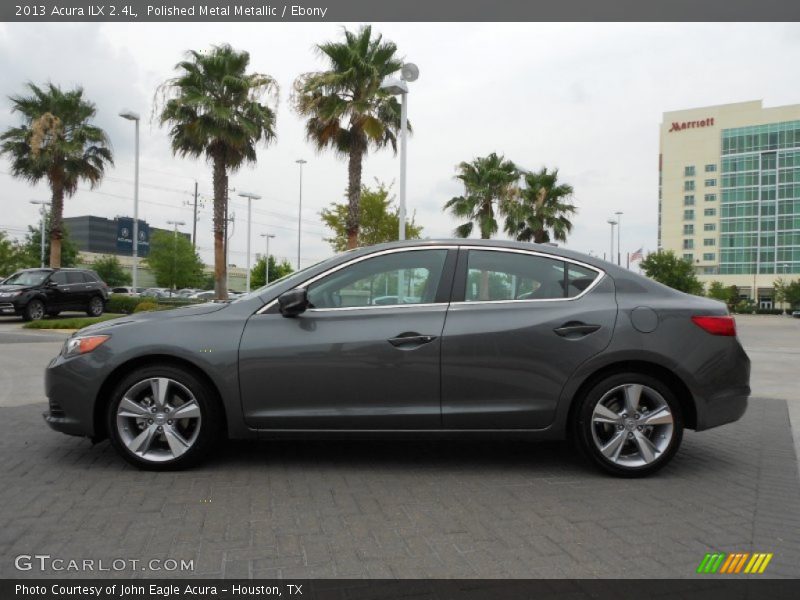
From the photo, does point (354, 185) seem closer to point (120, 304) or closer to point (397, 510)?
point (120, 304)

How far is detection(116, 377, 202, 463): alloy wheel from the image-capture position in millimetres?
4227

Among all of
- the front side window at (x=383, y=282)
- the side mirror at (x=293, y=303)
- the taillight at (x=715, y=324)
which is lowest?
the taillight at (x=715, y=324)

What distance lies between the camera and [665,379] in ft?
14.3

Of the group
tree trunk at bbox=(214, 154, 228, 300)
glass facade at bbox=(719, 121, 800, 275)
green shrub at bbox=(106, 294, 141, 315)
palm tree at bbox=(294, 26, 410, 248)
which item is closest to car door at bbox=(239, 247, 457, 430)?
palm tree at bbox=(294, 26, 410, 248)

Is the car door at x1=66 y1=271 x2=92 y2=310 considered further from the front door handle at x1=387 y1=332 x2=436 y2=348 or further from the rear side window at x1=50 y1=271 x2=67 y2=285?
the front door handle at x1=387 y1=332 x2=436 y2=348

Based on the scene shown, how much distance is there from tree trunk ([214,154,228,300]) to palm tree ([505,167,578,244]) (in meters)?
14.9

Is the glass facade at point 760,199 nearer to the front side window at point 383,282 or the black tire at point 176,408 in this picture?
the front side window at point 383,282

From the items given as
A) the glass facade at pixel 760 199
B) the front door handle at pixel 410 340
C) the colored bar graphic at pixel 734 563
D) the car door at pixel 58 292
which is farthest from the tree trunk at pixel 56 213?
the glass facade at pixel 760 199

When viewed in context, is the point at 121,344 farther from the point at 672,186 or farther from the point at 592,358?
the point at 672,186

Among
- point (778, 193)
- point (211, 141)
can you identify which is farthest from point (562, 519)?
point (778, 193)

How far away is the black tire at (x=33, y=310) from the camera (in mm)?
20812

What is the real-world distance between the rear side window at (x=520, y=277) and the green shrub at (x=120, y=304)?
2258cm
